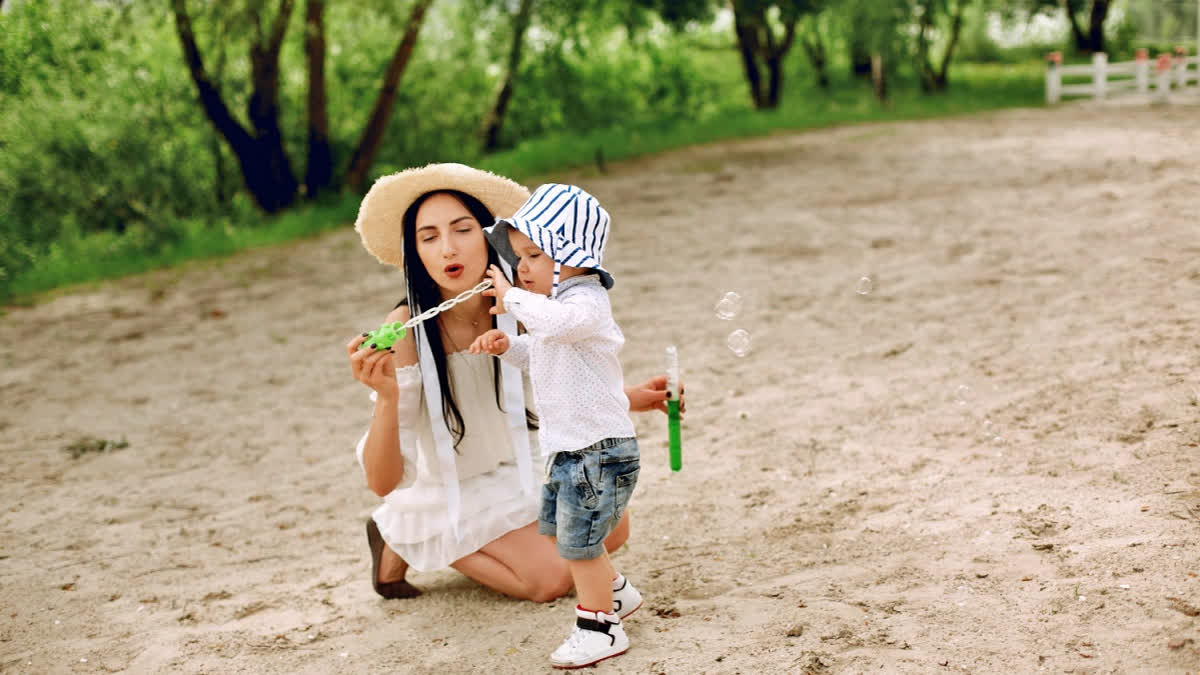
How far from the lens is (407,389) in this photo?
3.79 meters

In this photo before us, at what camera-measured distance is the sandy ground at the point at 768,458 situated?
337cm

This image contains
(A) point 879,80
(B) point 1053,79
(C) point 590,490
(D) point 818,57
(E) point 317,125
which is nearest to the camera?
(C) point 590,490

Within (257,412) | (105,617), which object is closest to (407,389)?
(105,617)

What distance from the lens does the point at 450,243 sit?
3602mm

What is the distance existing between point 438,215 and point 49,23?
6.07 metres

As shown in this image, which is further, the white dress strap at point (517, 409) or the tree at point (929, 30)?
the tree at point (929, 30)

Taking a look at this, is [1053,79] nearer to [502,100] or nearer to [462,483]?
[502,100]

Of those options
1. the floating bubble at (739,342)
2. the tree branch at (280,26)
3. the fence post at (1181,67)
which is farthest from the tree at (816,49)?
the floating bubble at (739,342)

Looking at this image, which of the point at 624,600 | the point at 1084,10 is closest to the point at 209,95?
the point at 624,600

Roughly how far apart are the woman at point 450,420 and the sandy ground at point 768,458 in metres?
0.17

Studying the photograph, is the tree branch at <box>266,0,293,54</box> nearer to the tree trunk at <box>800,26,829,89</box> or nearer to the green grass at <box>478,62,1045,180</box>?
the green grass at <box>478,62,1045,180</box>

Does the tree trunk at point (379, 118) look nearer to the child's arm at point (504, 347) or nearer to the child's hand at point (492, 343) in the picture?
the child's arm at point (504, 347)

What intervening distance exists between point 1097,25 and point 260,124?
14.6m

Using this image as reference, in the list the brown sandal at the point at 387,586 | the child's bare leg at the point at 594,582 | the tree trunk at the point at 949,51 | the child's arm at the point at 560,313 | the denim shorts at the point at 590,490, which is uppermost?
the tree trunk at the point at 949,51
